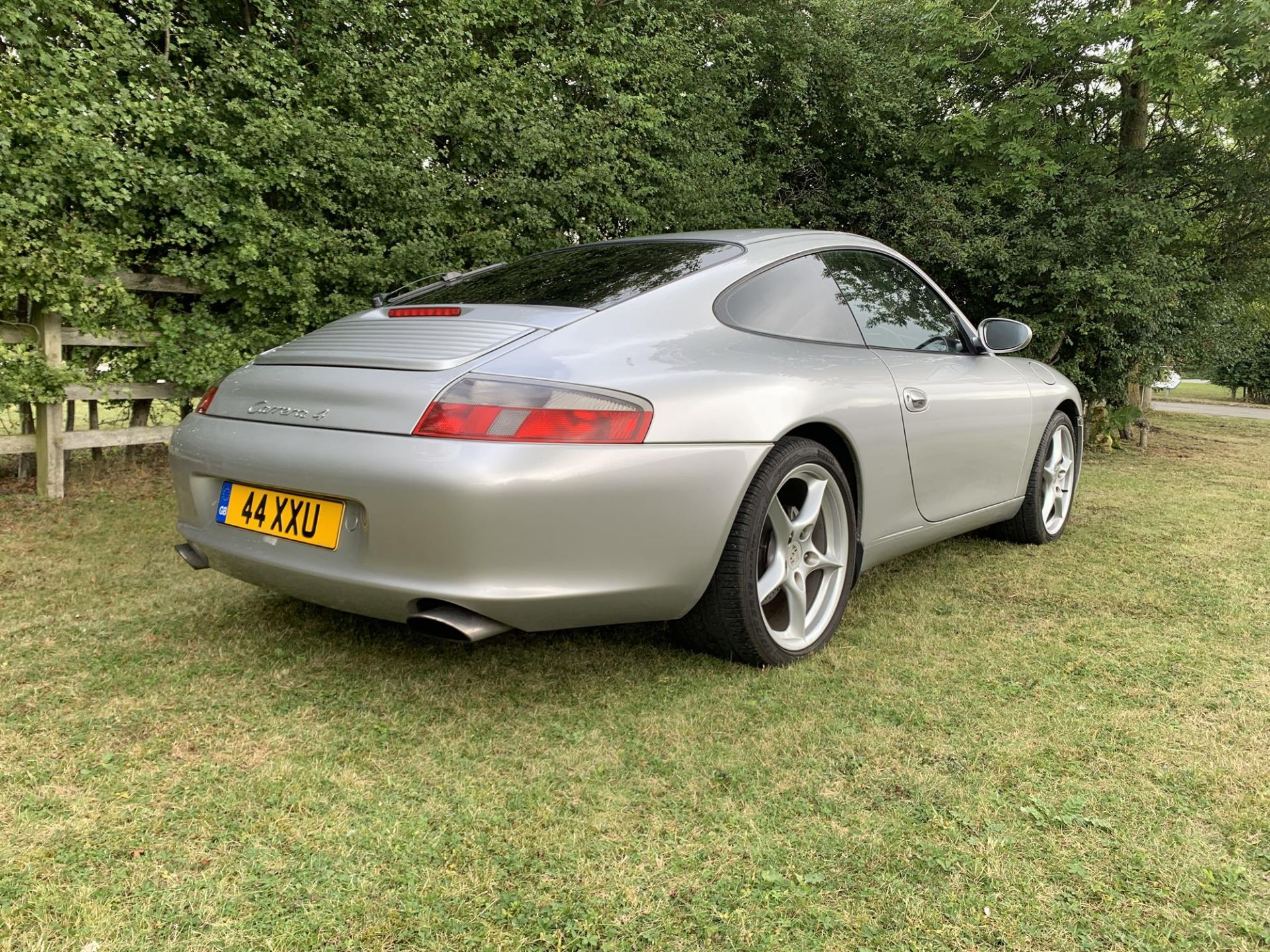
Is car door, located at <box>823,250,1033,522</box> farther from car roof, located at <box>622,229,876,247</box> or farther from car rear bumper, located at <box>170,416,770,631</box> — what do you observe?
car rear bumper, located at <box>170,416,770,631</box>

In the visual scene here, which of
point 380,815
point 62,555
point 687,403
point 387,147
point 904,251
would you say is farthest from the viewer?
point 904,251

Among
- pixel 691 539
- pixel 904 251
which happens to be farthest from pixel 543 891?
pixel 904 251

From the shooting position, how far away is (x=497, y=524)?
1969 millimetres

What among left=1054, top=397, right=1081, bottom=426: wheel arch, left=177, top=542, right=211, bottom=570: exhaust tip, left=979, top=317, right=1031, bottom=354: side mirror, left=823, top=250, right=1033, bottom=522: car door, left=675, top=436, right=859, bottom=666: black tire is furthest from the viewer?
left=1054, top=397, right=1081, bottom=426: wheel arch

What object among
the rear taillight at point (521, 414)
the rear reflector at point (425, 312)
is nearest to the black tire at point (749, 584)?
the rear taillight at point (521, 414)

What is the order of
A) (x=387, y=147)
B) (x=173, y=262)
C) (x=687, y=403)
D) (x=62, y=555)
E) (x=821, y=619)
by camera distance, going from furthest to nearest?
(x=387, y=147), (x=173, y=262), (x=62, y=555), (x=821, y=619), (x=687, y=403)

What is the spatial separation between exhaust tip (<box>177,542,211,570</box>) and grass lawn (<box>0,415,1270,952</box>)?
0.29 meters

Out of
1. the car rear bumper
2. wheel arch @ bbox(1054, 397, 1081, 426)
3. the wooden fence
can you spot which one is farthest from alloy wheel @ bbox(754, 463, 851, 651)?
the wooden fence

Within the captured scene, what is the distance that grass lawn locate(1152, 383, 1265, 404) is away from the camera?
22.2 meters

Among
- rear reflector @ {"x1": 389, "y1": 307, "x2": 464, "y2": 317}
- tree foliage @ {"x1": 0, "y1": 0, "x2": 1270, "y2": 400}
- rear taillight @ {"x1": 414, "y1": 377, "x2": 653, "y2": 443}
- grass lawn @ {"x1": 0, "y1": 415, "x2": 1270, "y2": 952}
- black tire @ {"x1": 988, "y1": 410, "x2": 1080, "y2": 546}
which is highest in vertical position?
tree foliage @ {"x1": 0, "y1": 0, "x2": 1270, "y2": 400}

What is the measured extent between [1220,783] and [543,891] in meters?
1.61

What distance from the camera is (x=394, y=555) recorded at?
2039 millimetres

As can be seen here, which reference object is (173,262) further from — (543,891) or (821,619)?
(543,891)

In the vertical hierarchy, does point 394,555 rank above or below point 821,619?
above
